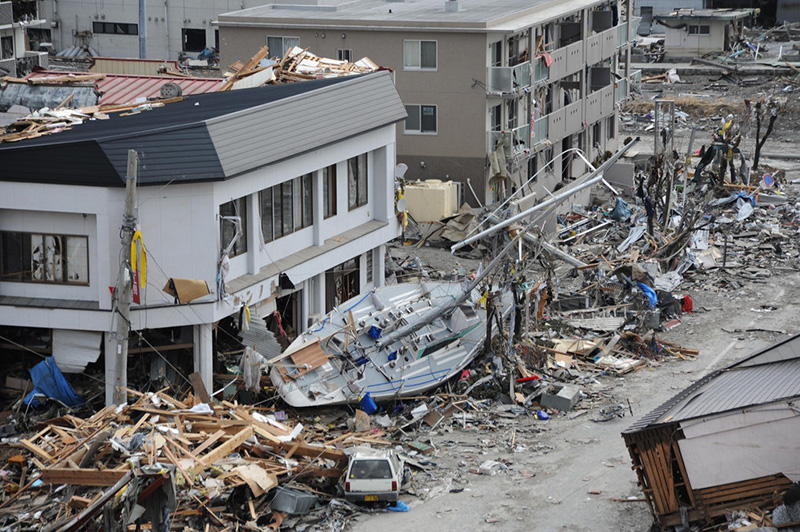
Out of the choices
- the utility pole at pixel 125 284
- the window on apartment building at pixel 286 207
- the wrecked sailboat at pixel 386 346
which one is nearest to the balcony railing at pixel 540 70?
the wrecked sailboat at pixel 386 346

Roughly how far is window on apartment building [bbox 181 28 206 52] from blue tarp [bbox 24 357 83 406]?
2164 inches

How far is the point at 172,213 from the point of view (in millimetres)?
27906

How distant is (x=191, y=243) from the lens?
92.5 feet

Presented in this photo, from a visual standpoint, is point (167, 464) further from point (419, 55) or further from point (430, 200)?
point (419, 55)

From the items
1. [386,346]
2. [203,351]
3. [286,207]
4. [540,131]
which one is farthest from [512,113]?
[203,351]

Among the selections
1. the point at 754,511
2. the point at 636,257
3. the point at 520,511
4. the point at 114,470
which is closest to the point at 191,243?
the point at 114,470

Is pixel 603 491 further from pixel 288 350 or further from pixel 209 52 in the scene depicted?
pixel 209 52

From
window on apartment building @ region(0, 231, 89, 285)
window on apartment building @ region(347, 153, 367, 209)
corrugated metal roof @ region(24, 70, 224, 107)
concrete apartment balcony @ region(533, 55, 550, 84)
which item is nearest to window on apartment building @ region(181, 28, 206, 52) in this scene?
concrete apartment balcony @ region(533, 55, 550, 84)

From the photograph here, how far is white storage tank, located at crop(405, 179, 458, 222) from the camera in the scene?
45719 millimetres

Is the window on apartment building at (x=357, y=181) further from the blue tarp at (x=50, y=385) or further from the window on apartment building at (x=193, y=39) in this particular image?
the window on apartment building at (x=193, y=39)

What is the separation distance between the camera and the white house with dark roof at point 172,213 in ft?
90.0

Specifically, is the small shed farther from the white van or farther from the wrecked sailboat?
the white van

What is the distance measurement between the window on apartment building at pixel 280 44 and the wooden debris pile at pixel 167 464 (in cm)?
2535

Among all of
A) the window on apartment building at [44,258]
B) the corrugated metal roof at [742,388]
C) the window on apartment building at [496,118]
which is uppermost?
the window on apartment building at [496,118]
